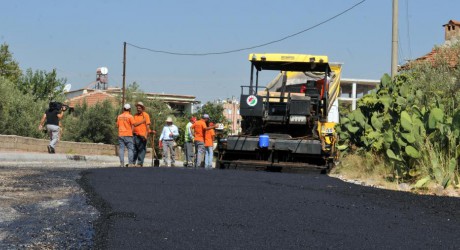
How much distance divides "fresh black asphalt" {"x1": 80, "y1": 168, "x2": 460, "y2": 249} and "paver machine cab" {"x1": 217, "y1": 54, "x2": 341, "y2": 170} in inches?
233

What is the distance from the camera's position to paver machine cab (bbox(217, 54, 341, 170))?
692 inches

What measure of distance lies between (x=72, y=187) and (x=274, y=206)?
3.26 metres

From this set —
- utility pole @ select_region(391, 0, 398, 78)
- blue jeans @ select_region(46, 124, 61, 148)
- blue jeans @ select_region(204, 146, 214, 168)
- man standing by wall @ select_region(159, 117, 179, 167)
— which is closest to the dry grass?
blue jeans @ select_region(204, 146, 214, 168)

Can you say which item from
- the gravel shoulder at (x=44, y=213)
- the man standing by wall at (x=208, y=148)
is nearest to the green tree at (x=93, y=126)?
the man standing by wall at (x=208, y=148)

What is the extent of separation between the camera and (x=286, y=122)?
1836 centimetres

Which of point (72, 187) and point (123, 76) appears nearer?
point (72, 187)

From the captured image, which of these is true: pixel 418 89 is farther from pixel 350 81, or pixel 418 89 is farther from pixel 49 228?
pixel 350 81

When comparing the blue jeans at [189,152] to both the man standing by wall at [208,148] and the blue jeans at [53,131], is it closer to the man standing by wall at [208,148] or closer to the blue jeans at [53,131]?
the man standing by wall at [208,148]

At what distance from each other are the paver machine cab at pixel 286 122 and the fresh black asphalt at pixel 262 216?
5.93 metres

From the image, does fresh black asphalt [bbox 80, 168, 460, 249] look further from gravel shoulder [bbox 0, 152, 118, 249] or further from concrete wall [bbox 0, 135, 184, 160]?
concrete wall [bbox 0, 135, 184, 160]

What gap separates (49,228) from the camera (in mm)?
6617

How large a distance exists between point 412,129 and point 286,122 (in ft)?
18.3

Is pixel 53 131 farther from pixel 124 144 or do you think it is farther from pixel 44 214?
pixel 44 214

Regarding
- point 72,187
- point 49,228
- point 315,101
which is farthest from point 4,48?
point 49,228
